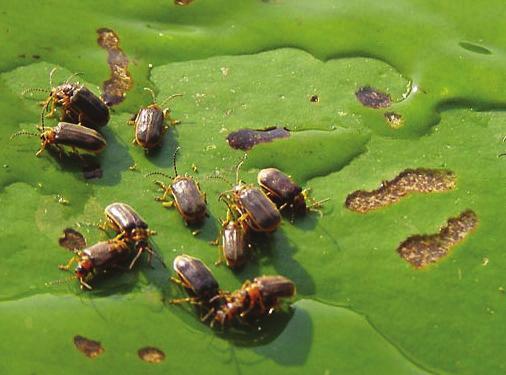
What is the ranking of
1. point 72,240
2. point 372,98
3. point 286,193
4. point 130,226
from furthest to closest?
point 372,98 → point 286,193 → point 72,240 → point 130,226

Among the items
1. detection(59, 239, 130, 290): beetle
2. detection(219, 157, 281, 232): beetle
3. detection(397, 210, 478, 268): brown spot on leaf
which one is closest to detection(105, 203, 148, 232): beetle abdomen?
detection(59, 239, 130, 290): beetle

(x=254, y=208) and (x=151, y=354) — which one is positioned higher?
(x=254, y=208)

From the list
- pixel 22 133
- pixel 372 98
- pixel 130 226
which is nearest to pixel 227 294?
pixel 130 226

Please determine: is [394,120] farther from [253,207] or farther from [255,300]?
[255,300]

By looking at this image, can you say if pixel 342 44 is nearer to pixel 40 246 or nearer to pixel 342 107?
pixel 342 107

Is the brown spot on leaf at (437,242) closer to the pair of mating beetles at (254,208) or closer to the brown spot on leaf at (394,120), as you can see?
the pair of mating beetles at (254,208)

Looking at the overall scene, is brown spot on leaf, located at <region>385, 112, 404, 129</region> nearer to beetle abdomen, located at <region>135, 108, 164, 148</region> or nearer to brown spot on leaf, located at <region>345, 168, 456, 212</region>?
brown spot on leaf, located at <region>345, 168, 456, 212</region>

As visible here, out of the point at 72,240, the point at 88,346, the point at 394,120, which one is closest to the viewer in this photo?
the point at 88,346
